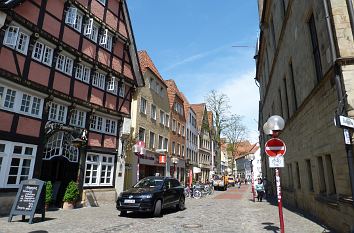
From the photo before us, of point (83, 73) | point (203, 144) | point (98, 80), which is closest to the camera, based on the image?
point (83, 73)

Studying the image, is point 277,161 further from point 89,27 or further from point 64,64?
point 89,27

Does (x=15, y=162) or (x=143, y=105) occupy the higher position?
(x=143, y=105)

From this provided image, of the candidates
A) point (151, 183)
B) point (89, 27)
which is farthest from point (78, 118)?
point (151, 183)

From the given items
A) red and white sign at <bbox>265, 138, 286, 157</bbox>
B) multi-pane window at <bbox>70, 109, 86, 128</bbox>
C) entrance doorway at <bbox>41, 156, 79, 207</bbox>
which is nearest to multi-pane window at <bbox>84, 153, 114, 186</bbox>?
entrance doorway at <bbox>41, 156, 79, 207</bbox>

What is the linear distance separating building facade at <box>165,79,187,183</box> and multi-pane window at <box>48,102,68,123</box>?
1728cm

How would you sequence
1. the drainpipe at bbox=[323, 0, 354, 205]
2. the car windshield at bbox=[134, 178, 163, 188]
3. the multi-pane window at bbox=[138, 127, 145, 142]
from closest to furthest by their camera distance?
the drainpipe at bbox=[323, 0, 354, 205] < the car windshield at bbox=[134, 178, 163, 188] < the multi-pane window at bbox=[138, 127, 145, 142]

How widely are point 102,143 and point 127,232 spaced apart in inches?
410

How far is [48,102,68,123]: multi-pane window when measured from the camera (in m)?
15.0

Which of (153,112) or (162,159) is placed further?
(153,112)

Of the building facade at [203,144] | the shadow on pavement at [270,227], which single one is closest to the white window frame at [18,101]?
the shadow on pavement at [270,227]

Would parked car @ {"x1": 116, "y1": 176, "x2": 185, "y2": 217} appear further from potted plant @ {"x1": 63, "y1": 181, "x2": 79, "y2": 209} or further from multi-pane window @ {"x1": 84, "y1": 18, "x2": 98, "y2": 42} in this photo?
multi-pane window @ {"x1": 84, "y1": 18, "x2": 98, "y2": 42}

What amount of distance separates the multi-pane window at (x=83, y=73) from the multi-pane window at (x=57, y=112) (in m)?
2.21

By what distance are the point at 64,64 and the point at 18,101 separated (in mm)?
3866

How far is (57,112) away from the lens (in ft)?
50.5
